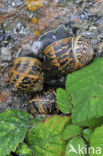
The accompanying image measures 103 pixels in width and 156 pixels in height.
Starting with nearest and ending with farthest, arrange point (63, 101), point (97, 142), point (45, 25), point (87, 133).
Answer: point (97, 142) → point (87, 133) → point (63, 101) → point (45, 25)

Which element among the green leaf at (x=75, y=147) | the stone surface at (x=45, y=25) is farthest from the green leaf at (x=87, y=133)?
the stone surface at (x=45, y=25)

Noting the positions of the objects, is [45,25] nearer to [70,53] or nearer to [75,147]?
[70,53]

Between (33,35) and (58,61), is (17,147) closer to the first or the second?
(58,61)

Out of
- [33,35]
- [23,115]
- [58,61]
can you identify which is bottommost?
[23,115]

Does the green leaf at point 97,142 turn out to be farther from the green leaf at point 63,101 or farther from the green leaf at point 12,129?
the green leaf at point 12,129

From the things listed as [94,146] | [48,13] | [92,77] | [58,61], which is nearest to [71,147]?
[94,146]

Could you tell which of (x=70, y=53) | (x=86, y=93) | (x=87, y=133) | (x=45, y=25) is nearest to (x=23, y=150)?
(x=87, y=133)
